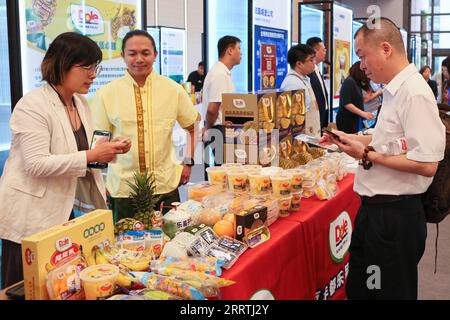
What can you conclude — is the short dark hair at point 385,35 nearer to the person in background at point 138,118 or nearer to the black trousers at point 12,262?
the person in background at point 138,118

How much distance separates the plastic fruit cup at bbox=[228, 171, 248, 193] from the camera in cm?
257

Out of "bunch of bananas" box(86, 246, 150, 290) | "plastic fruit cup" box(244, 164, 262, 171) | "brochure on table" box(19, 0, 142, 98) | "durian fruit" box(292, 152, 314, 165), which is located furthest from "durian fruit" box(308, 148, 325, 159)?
"bunch of bananas" box(86, 246, 150, 290)

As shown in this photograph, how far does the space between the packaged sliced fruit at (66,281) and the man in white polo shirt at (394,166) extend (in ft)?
4.13

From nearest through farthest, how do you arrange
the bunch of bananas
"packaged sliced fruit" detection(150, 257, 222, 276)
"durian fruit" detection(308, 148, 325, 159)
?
1. the bunch of bananas
2. "packaged sliced fruit" detection(150, 257, 222, 276)
3. "durian fruit" detection(308, 148, 325, 159)

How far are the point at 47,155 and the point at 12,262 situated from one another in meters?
0.52

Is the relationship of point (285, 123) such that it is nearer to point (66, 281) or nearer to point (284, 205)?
point (284, 205)

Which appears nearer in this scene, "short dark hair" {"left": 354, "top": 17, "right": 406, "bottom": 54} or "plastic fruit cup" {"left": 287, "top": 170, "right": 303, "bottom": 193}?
"short dark hair" {"left": 354, "top": 17, "right": 406, "bottom": 54}

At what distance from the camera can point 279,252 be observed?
2236 mm

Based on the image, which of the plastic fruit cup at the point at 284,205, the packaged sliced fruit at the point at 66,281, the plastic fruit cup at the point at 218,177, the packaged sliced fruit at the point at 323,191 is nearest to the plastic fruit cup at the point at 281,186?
the plastic fruit cup at the point at 284,205

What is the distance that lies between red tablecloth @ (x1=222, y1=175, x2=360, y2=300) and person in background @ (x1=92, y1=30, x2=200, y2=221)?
0.83 meters

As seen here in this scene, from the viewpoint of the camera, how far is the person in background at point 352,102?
604 cm

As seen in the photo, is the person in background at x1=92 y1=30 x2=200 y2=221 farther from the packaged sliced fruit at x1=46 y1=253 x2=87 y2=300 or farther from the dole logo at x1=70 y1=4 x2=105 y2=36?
the packaged sliced fruit at x1=46 y1=253 x2=87 y2=300

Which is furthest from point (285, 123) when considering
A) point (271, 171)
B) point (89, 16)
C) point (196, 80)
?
point (196, 80)
